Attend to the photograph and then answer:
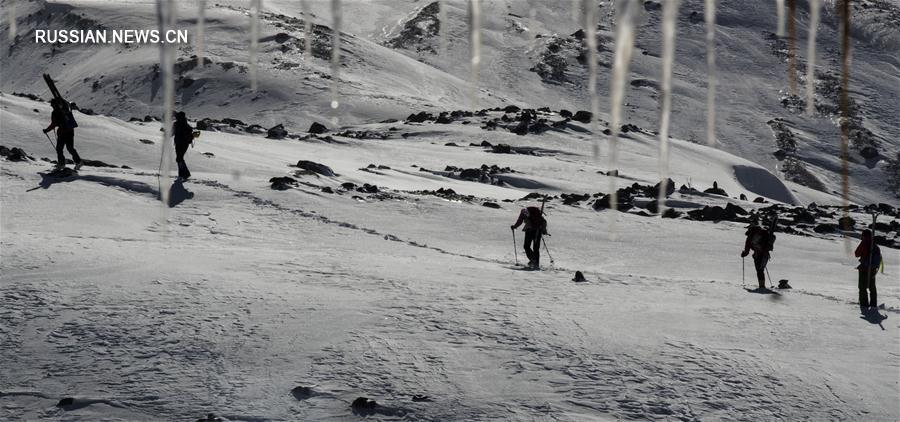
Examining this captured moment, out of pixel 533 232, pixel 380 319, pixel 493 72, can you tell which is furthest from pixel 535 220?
pixel 493 72

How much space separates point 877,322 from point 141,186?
50.1 feet

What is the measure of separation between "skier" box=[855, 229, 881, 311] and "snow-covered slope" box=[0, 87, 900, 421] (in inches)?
14.0

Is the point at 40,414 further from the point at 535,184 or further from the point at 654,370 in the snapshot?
the point at 535,184

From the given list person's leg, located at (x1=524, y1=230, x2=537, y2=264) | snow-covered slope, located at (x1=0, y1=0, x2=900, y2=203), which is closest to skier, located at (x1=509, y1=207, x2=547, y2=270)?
person's leg, located at (x1=524, y1=230, x2=537, y2=264)

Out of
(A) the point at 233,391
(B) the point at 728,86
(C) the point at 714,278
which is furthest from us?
(B) the point at 728,86

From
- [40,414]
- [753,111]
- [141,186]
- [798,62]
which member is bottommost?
[40,414]

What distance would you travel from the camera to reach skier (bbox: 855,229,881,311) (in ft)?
51.5

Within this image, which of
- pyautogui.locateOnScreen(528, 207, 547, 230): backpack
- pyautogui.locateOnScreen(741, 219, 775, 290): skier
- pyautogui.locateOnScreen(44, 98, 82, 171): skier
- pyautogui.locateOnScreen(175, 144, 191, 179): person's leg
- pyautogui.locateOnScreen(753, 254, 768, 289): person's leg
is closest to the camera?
pyautogui.locateOnScreen(753, 254, 768, 289): person's leg

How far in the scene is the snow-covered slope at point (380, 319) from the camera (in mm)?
10320

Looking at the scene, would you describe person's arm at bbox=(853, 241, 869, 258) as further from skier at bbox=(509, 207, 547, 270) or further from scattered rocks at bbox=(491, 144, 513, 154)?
scattered rocks at bbox=(491, 144, 513, 154)

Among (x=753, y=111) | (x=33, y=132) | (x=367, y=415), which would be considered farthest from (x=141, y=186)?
(x=753, y=111)

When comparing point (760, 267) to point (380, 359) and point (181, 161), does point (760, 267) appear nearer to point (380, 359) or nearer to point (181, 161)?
point (380, 359)

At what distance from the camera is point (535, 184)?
105 feet

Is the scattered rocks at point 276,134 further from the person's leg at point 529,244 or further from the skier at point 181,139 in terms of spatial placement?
the person's leg at point 529,244
